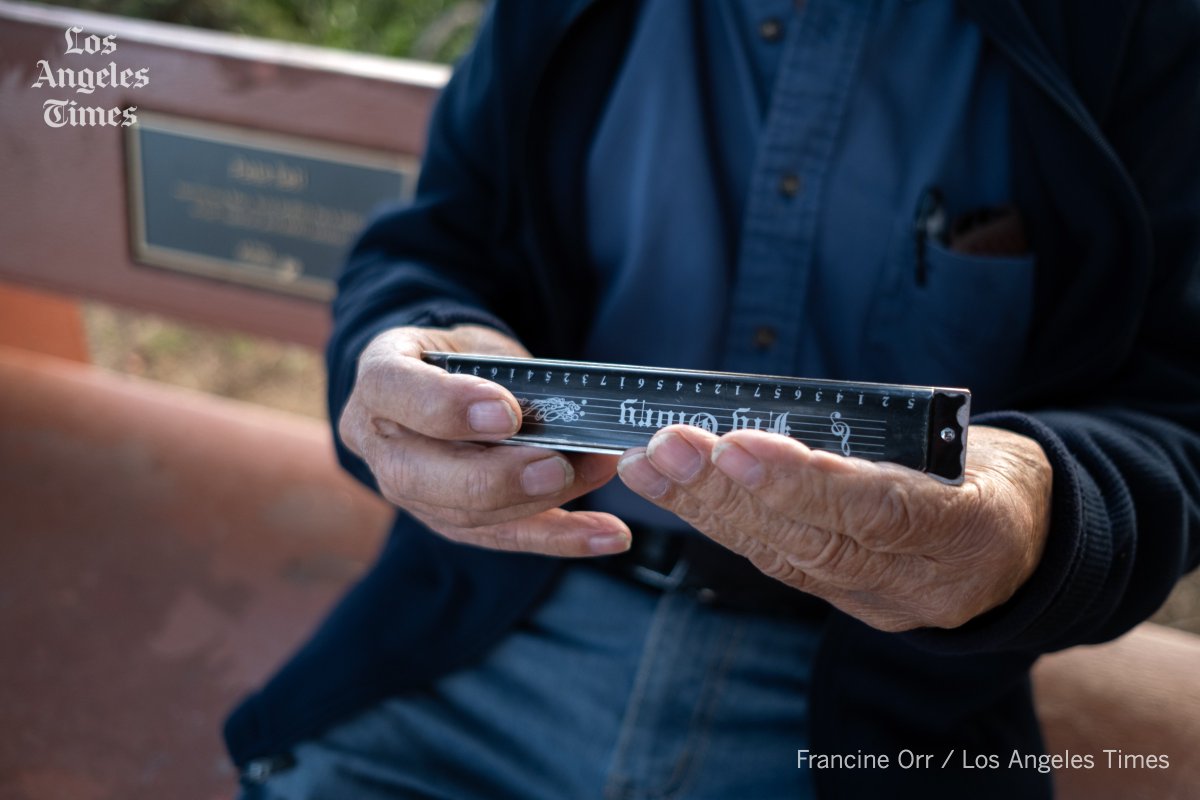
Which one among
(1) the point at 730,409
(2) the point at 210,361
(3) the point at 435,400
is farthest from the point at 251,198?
(2) the point at 210,361

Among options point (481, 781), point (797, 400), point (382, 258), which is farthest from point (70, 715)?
point (797, 400)

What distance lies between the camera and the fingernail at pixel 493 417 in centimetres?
81

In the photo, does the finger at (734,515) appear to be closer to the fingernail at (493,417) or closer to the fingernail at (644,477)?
the fingernail at (644,477)

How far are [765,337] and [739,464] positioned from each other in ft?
1.51

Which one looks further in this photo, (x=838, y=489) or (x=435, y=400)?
(x=435, y=400)

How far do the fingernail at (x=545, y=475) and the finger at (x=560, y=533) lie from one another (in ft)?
0.25

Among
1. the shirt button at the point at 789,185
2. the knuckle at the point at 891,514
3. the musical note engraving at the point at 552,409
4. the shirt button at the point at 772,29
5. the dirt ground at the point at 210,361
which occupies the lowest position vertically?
the dirt ground at the point at 210,361

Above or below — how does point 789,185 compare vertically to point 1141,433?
→ above

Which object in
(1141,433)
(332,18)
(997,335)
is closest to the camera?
(1141,433)

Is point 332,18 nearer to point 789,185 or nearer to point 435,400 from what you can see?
point 789,185

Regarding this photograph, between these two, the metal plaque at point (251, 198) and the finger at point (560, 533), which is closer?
the finger at point (560, 533)

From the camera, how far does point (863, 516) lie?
2.33 ft

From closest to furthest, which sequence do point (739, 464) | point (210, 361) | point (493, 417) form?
1. point (739, 464)
2. point (493, 417)
3. point (210, 361)

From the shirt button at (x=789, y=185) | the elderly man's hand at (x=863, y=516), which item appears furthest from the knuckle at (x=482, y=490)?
the shirt button at (x=789, y=185)
